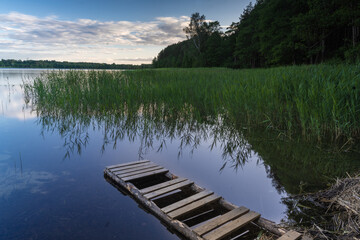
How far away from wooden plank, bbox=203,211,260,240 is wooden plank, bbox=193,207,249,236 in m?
0.05

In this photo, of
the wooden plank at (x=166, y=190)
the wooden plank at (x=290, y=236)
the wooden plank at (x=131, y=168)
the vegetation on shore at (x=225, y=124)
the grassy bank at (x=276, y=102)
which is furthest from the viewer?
the grassy bank at (x=276, y=102)

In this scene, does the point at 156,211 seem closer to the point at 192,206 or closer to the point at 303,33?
the point at 192,206

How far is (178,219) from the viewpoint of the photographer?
9.89 feet

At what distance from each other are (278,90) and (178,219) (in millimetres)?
5785

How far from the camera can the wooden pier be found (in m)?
2.67

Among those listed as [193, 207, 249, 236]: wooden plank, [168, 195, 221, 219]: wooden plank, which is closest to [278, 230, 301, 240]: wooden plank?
[193, 207, 249, 236]: wooden plank

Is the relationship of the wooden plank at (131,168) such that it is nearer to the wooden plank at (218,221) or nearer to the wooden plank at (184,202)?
the wooden plank at (184,202)

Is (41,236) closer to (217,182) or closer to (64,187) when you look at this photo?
(64,187)

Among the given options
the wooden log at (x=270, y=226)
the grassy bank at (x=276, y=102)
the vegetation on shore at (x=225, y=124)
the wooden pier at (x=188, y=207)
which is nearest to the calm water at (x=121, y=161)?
the vegetation on shore at (x=225, y=124)

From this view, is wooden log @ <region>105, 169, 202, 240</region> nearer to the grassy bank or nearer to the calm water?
the calm water

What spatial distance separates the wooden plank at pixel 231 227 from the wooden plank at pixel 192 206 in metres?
0.48

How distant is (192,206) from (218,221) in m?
0.43

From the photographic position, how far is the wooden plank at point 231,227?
252cm

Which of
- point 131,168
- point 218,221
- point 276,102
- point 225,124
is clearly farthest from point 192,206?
point 276,102
